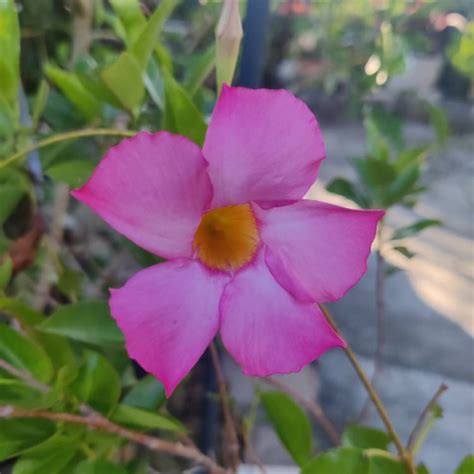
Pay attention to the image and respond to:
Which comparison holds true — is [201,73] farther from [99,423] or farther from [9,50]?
[99,423]

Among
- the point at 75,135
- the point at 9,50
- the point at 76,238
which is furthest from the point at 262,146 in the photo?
the point at 76,238

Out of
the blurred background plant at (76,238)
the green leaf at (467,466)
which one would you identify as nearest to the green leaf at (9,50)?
the blurred background plant at (76,238)

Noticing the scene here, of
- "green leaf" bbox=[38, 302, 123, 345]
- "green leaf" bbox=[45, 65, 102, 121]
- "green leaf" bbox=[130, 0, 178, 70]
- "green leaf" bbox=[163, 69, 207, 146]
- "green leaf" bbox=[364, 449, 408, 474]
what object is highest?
"green leaf" bbox=[130, 0, 178, 70]

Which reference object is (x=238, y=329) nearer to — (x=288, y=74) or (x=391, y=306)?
(x=391, y=306)

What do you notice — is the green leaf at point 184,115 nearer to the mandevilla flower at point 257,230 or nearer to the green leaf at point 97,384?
the mandevilla flower at point 257,230

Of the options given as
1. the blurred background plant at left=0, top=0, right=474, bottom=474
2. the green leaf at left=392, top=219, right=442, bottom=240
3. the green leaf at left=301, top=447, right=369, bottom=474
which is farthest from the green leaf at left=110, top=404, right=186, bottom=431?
the green leaf at left=392, top=219, right=442, bottom=240

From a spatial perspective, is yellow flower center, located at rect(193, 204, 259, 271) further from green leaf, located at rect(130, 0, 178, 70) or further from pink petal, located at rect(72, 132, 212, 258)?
green leaf, located at rect(130, 0, 178, 70)
